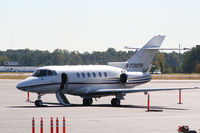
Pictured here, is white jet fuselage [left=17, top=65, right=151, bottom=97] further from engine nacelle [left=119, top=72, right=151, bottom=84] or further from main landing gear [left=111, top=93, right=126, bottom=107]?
main landing gear [left=111, top=93, right=126, bottom=107]

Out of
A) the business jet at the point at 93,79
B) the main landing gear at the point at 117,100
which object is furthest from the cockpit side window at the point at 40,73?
the main landing gear at the point at 117,100

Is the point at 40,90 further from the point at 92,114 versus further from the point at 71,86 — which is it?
the point at 92,114

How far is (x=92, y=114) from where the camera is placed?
27.4 metres

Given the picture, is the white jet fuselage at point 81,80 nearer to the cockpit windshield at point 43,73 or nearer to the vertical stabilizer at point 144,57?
the cockpit windshield at point 43,73

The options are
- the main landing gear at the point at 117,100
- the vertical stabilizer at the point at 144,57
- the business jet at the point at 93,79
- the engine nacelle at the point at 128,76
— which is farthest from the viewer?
the vertical stabilizer at the point at 144,57

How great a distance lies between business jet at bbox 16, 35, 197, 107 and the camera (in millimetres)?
33134

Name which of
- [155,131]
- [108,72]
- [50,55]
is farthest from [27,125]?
[50,55]

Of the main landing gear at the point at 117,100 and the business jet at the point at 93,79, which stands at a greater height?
the business jet at the point at 93,79

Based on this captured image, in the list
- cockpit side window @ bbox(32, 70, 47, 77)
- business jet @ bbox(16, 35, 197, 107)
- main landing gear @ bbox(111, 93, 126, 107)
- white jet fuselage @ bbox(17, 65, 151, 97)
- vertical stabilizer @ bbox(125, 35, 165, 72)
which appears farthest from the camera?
vertical stabilizer @ bbox(125, 35, 165, 72)

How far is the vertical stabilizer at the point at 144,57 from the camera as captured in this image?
38500 millimetres

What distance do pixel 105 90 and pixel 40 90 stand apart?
4.17 metres

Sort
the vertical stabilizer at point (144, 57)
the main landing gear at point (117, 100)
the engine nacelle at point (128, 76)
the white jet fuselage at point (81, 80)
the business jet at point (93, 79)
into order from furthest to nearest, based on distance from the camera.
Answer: the vertical stabilizer at point (144, 57)
the engine nacelle at point (128, 76)
the main landing gear at point (117, 100)
the business jet at point (93, 79)
the white jet fuselage at point (81, 80)

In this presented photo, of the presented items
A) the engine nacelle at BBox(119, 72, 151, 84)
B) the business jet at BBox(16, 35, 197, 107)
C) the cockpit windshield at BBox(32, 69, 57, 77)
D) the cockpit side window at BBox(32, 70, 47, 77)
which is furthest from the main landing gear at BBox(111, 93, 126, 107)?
the cockpit side window at BBox(32, 70, 47, 77)

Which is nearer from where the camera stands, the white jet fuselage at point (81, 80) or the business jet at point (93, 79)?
the white jet fuselage at point (81, 80)
